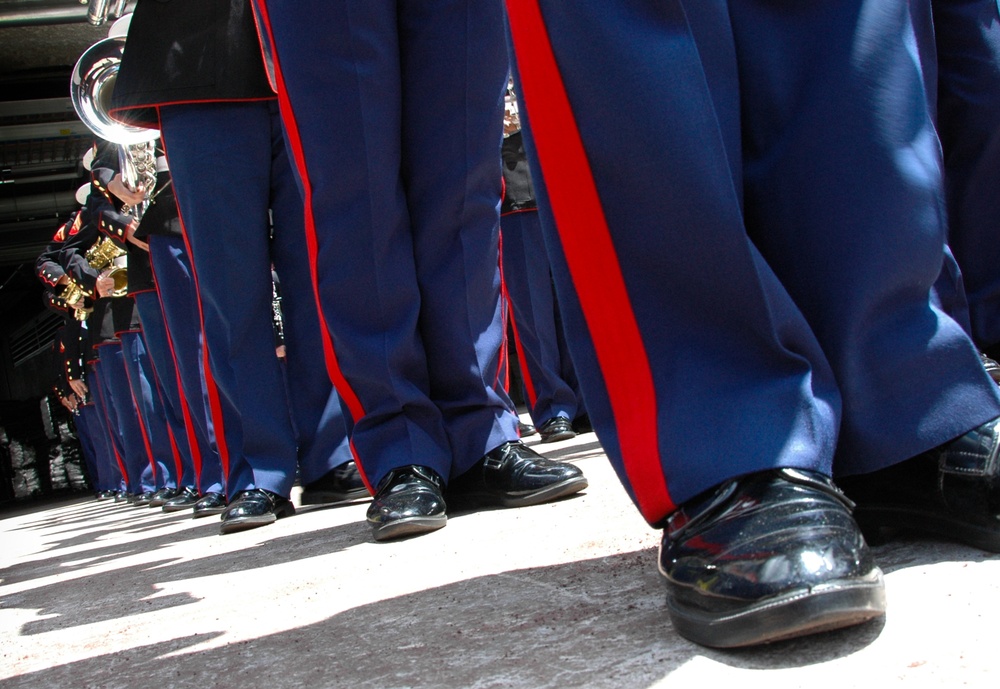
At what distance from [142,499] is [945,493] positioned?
5.16 meters

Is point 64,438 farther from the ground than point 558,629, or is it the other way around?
point 558,629

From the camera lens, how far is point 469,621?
32.5 inches

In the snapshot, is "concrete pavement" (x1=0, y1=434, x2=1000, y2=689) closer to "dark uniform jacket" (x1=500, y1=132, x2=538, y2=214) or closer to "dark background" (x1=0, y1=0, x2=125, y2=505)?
"dark uniform jacket" (x1=500, y1=132, x2=538, y2=214)

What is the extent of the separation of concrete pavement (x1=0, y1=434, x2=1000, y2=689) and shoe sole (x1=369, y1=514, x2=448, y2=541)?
26 millimetres

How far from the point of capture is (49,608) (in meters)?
1.34

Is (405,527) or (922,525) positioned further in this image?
(405,527)

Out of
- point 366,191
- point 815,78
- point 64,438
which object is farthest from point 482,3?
point 64,438

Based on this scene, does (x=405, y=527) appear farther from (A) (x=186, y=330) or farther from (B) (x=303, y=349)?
(A) (x=186, y=330)

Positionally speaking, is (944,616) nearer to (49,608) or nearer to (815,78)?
(815,78)

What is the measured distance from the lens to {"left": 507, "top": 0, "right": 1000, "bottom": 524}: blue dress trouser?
772mm

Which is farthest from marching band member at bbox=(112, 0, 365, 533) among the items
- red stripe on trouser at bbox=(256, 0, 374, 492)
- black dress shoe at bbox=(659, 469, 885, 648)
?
black dress shoe at bbox=(659, 469, 885, 648)

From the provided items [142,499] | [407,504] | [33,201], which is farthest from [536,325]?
[33,201]

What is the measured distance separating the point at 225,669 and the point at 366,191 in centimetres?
93

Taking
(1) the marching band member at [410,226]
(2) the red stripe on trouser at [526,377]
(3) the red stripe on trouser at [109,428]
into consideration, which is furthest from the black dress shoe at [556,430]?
(3) the red stripe on trouser at [109,428]
